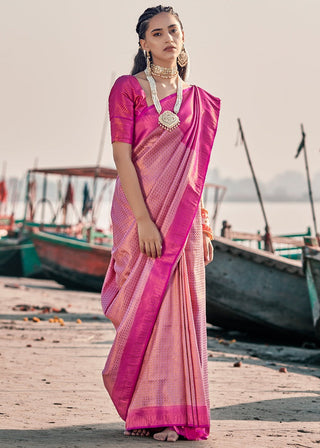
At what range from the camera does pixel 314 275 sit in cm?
767

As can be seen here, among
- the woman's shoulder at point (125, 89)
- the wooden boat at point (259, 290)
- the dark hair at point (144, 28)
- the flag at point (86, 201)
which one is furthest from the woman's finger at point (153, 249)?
the flag at point (86, 201)

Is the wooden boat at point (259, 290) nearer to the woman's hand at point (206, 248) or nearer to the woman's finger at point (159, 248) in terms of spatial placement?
the woman's hand at point (206, 248)

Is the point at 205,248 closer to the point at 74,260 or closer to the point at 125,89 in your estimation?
the point at 125,89

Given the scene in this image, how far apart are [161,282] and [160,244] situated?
159 millimetres

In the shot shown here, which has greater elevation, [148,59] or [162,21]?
[162,21]

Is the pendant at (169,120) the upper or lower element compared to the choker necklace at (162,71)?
lower

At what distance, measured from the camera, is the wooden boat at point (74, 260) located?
50.4 feet

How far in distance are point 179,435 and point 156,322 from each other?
47cm

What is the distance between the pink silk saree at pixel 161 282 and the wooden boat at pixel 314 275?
192 inches

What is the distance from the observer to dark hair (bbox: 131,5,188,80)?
120 inches

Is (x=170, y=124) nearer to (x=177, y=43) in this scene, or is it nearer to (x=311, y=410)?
(x=177, y=43)

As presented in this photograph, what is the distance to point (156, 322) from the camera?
2.78 m

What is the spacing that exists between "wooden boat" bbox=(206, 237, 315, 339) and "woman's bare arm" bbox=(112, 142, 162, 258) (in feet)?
18.1

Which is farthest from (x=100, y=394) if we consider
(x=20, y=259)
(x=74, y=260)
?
(x=20, y=259)
